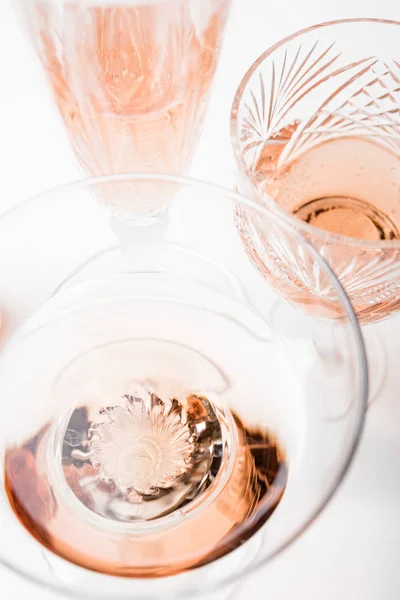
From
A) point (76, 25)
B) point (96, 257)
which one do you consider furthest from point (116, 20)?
point (96, 257)

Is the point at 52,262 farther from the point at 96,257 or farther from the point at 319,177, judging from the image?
the point at 319,177

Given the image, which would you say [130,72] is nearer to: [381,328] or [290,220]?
[290,220]

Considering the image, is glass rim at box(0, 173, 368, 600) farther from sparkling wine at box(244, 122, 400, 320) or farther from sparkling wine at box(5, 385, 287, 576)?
sparkling wine at box(244, 122, 400, 320)

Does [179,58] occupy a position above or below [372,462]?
above

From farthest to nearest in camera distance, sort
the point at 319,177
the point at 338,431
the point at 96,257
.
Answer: the point at 319,177
the point at 96,257
the point at 338,431

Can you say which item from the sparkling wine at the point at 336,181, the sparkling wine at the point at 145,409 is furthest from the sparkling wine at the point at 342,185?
the sparkling wine at the point at 145,409

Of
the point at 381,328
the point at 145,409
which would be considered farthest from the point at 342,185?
the point at 145,409
